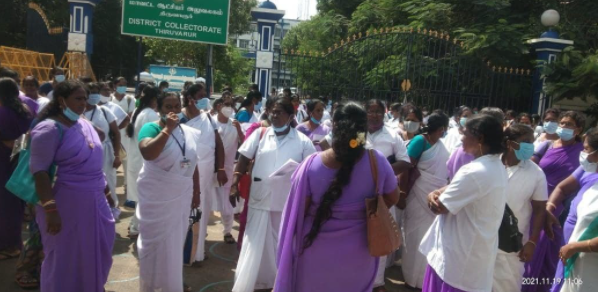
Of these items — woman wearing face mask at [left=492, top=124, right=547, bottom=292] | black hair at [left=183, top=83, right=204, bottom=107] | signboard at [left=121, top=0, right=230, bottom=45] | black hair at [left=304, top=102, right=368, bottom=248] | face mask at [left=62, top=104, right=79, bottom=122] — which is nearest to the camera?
black hair at [left=304, top=102, right=368, bottom=248]

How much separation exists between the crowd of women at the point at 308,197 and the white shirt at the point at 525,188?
0.01m

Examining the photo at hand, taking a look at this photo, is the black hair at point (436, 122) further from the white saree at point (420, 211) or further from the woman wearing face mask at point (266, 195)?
the woman wearing face mask at point (266, 195)

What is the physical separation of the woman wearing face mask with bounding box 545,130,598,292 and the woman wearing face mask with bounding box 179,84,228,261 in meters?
3.08

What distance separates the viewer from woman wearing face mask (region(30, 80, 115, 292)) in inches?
134

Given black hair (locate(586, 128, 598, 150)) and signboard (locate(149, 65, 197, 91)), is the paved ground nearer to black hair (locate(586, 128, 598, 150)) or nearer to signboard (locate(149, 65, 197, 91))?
black hair (locate(586, 128, 598, 150))

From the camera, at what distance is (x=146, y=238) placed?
4.07m

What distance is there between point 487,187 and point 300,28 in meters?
29.6

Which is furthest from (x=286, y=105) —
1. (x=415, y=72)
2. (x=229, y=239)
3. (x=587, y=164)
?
(x=415, y=72)

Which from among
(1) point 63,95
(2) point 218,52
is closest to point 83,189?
(1) point 63,95

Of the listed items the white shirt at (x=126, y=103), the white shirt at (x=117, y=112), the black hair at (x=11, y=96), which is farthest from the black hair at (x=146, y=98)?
the white shirt at (x=126, y=103)

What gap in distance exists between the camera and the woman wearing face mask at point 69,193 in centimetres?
339

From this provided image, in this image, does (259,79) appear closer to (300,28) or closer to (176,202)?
(176,202)

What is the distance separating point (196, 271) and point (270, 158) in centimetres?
158

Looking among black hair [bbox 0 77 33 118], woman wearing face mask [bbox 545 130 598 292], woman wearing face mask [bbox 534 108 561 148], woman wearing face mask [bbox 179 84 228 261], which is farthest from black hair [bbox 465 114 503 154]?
black hair [bbox 0 77 33 118]
